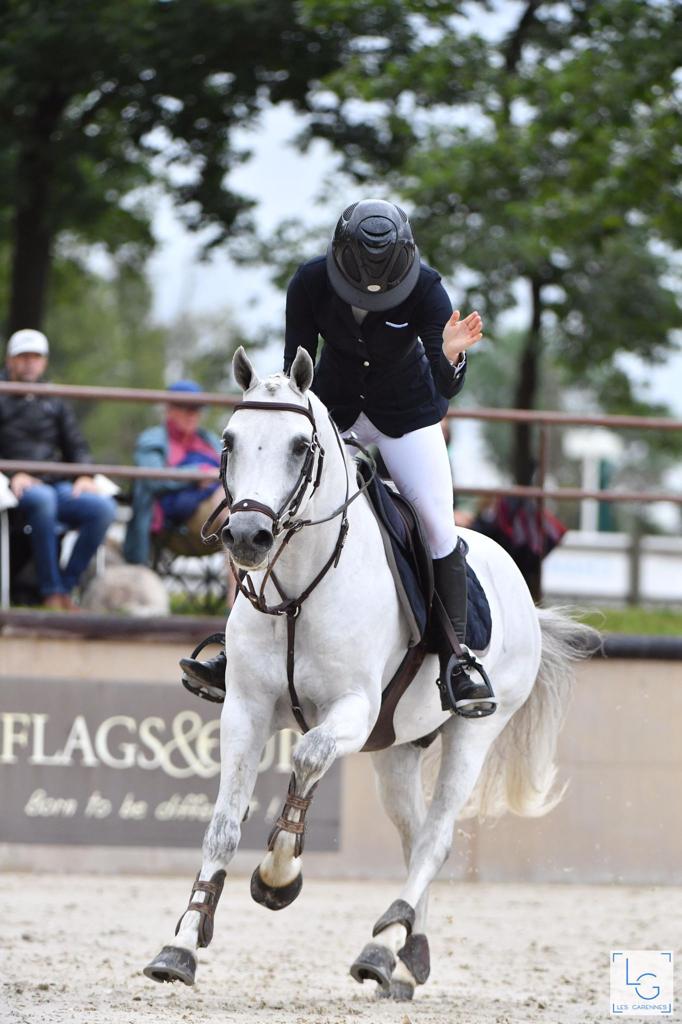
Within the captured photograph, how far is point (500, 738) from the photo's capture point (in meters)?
7.76

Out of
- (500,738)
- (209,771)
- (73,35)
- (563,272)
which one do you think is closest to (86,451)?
(209,771)

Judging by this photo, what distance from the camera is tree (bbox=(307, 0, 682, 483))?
46.4 ft

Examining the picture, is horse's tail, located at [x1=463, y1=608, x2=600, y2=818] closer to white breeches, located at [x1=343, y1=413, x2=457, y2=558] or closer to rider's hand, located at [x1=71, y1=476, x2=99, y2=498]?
white breeches, located at [x1=343, y1=413, x2=457, y2=558]

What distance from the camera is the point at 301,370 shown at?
536cm

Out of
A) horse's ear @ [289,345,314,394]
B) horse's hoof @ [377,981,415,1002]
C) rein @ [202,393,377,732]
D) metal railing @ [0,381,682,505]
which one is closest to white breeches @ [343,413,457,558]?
rein @ [202,393,377,732]

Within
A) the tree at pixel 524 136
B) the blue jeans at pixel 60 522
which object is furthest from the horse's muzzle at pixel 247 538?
the tree at pixel 524 136

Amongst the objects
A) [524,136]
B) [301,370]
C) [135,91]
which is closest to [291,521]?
[301,370]

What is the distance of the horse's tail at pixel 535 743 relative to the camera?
7.69m

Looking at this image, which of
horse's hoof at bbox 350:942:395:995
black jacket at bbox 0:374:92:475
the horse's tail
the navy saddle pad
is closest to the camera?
horse's hoof at bbox 350:942:395:995

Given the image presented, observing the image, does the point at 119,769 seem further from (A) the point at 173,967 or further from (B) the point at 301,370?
(B) the point at 301,370

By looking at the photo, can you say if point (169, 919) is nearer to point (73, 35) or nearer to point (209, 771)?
point (209, 771)

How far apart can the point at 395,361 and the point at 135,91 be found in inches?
427

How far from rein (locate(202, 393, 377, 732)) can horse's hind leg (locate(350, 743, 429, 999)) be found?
0.91 meters

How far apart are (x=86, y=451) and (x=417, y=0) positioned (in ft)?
22.7
